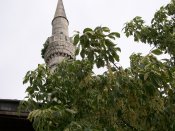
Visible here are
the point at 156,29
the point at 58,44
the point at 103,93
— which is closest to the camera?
the point at 103,93

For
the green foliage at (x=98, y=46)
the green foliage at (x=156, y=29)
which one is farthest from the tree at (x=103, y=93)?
the green foliage at (x=156, y=29)

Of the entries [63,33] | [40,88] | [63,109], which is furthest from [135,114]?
[63,33]

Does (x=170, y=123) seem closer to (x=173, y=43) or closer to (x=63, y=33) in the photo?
(x=173, y=43)

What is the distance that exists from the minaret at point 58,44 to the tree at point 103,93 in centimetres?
2432

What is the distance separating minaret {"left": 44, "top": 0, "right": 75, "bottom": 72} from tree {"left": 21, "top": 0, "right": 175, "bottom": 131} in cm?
2432

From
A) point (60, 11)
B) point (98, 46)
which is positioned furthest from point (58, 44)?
point (98, 46)

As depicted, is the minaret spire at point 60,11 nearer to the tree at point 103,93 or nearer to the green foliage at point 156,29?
the green foliage at point 156,29


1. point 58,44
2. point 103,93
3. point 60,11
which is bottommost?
point 103,93

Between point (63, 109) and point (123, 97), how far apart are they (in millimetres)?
758

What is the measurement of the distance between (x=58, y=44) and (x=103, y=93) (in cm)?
2749

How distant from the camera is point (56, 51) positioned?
31.9 m

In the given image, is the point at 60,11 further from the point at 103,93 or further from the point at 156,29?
the point at 103,93

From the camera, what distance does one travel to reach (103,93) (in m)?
5.06

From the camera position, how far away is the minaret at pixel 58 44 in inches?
1246
